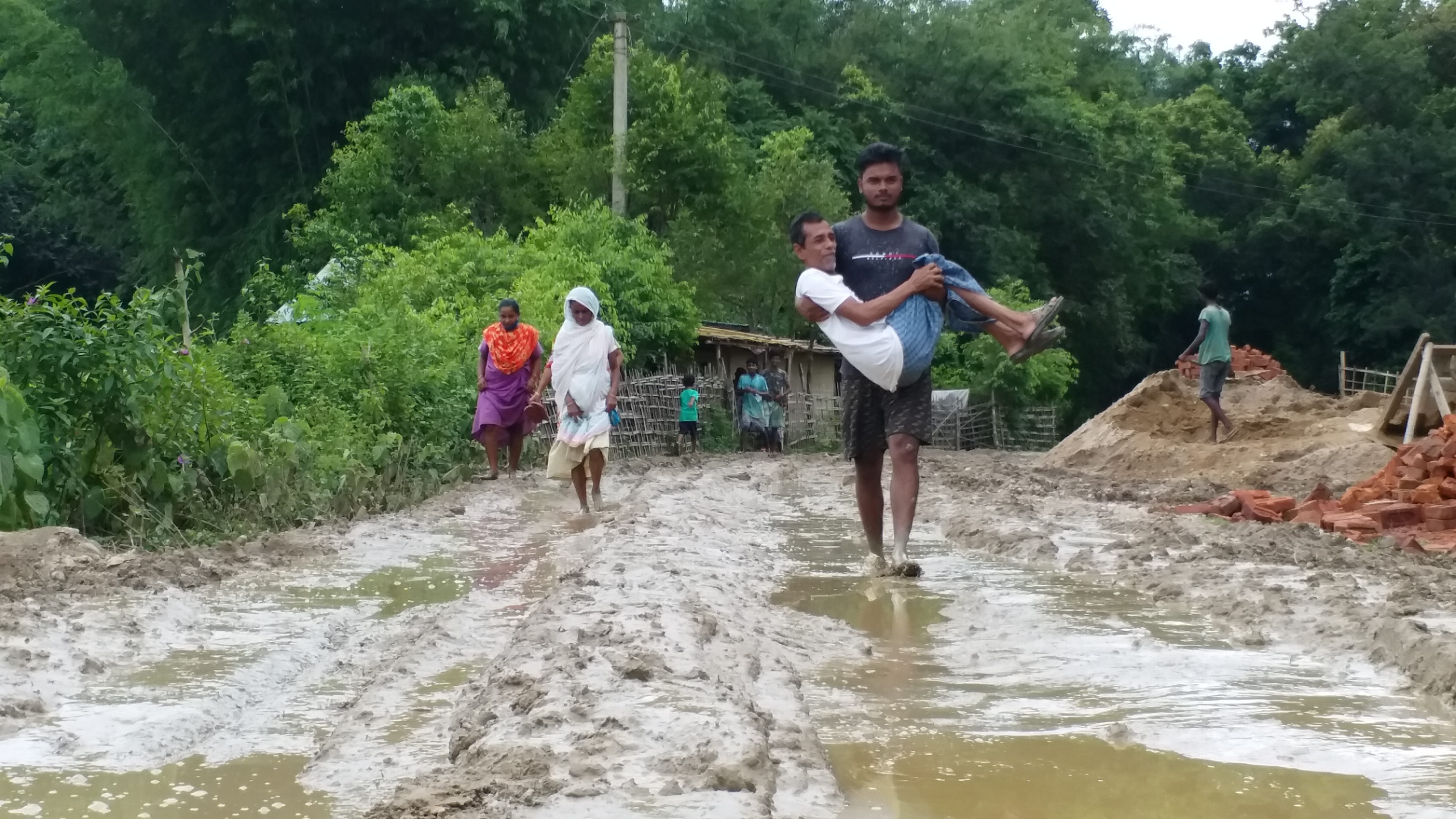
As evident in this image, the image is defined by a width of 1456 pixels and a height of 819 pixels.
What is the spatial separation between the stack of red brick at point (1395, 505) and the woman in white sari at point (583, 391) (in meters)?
3.62

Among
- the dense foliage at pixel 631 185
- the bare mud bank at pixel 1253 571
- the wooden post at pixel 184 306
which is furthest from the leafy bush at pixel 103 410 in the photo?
the bare mud bank at pixel 1253 571

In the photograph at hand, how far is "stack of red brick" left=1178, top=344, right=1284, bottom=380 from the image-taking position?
23234 millimetres

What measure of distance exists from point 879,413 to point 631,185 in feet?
57.0

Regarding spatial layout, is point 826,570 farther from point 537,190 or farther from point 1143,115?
point 1143,115

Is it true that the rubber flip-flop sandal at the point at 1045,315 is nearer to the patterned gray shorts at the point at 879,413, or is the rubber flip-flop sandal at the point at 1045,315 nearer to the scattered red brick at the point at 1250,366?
the patterned gray shorts at the point at 879,413

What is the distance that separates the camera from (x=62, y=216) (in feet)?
115

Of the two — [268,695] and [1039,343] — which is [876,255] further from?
[268,695]

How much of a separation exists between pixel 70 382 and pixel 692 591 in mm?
3629

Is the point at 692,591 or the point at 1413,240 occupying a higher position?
the point at 1413,240

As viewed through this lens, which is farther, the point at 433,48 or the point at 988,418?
the point at 988,418

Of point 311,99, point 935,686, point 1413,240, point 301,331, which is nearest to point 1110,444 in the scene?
point 301,331

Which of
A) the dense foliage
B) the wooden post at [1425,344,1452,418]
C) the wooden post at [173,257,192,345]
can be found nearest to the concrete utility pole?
the dense foliage

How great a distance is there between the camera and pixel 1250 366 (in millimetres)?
24891

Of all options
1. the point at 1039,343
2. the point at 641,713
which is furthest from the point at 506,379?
the point at 641,713
